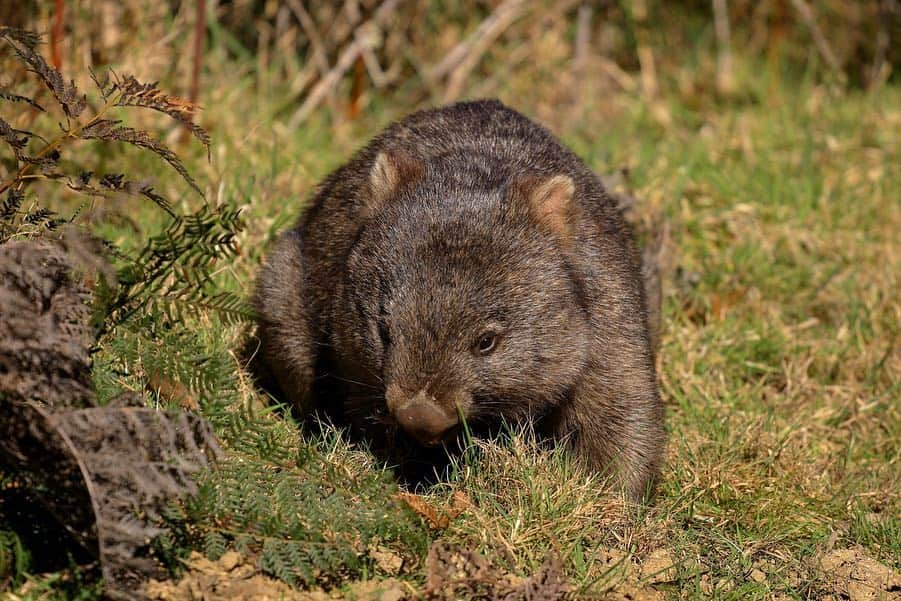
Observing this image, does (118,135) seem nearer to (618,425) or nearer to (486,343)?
(486,343)

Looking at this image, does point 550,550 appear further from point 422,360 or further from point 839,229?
point 839,229

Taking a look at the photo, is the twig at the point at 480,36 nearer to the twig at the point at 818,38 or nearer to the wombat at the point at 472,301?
the twig at the point at 818,38

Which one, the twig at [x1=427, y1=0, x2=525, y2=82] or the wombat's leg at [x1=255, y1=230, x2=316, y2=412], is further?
the twig at [x1=427, y1=0, x2=525, y2=82]

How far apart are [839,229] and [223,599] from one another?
513cm

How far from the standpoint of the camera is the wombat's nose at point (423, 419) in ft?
13.6

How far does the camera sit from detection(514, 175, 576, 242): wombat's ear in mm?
4629

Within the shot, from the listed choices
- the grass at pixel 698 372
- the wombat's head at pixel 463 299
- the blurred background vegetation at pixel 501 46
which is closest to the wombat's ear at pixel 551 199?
the wombat's head at pixel 463 299

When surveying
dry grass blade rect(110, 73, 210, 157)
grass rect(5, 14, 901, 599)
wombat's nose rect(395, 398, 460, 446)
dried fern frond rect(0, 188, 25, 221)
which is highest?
dry grass blade rect(110, 73, 210, 157)

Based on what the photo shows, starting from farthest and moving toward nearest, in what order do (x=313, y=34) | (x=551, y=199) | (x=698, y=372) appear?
1. (x=313, y=34)
2. (x=698, y=372)
3. (x=551, y=199)

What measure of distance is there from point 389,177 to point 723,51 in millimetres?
5649

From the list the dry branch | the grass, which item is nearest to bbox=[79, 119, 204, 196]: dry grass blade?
the grass

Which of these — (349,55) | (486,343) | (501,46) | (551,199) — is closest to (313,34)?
→ (349,55)

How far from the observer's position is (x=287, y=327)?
5.45 metres

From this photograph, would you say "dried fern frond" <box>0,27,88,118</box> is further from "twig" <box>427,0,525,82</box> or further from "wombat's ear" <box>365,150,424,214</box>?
"twig" <box>427,0,525,82</box>
